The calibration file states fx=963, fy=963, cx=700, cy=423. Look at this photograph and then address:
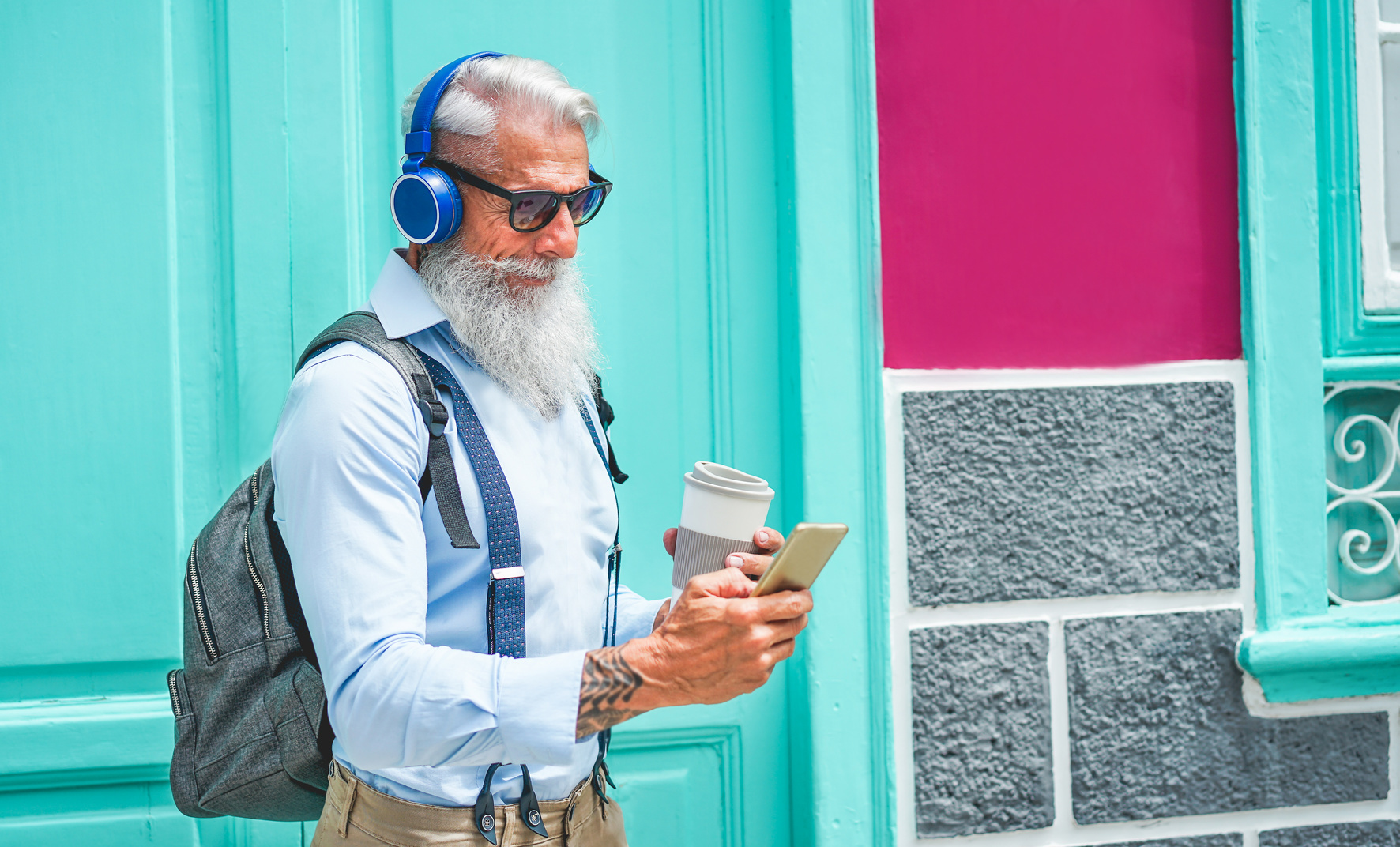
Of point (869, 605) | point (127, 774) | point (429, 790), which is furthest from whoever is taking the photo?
point (869, 605)

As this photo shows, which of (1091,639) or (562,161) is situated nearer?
(562,161)

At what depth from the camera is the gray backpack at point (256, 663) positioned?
1284mm

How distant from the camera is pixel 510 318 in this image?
1.42 meters

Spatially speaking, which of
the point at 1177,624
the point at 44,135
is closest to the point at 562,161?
the point at 44,135

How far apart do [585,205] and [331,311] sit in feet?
2.70

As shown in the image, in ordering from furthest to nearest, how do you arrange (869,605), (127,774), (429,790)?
(869,605)
(127,774)
(429,790)

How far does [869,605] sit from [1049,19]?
137cm

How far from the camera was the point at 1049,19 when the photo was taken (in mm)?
2168

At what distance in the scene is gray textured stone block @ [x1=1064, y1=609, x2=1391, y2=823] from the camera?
212 cm

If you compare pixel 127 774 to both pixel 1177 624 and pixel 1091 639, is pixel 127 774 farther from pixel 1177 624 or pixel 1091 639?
pixel 1177 624

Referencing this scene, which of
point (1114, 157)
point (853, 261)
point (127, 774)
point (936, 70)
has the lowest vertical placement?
point (127, 774)

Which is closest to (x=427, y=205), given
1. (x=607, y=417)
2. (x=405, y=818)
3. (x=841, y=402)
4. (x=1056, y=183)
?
(x=607, y=417)

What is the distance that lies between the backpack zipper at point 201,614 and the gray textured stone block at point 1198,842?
6.14 ft

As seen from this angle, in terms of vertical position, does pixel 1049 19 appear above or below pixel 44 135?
above
